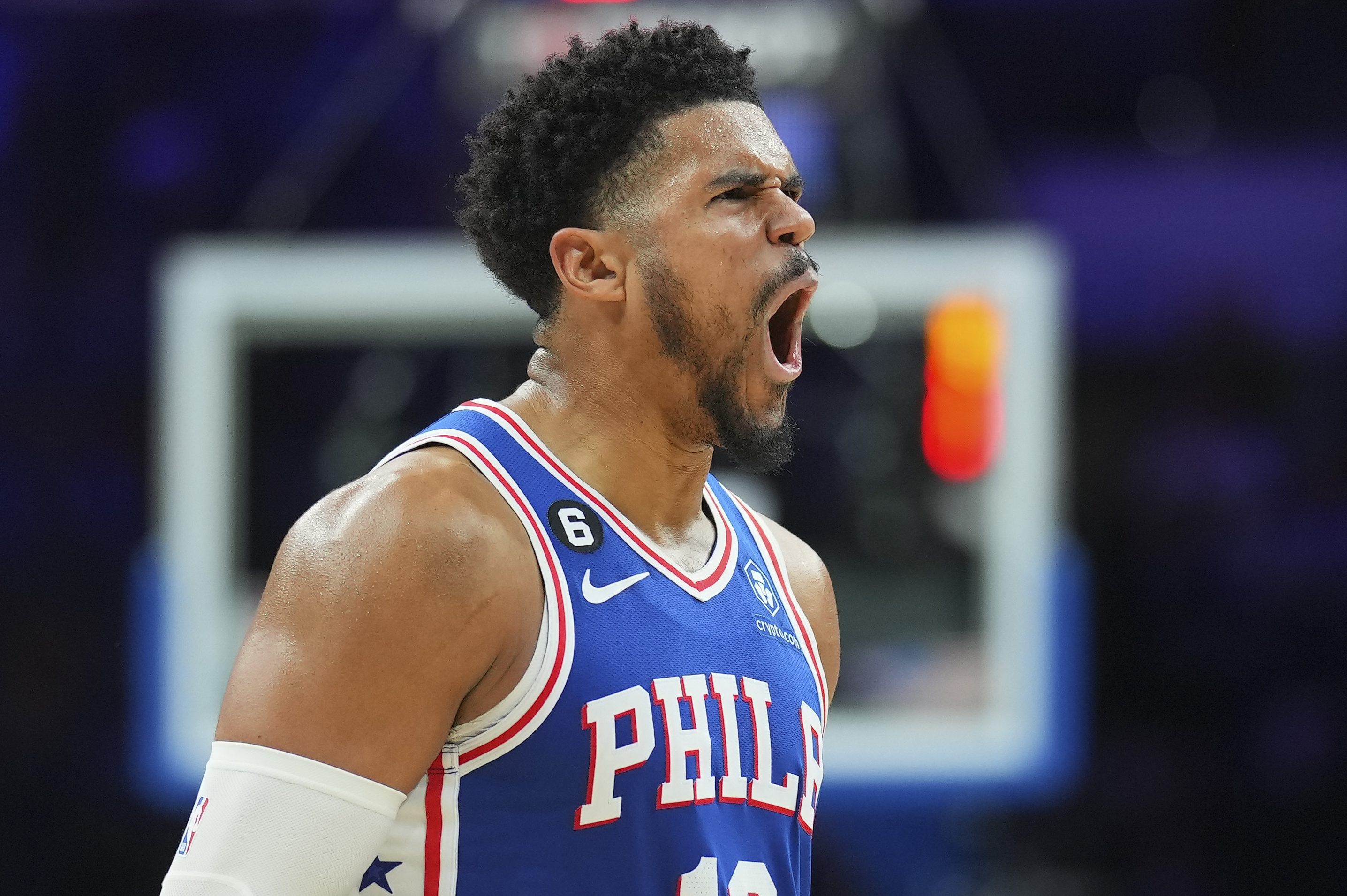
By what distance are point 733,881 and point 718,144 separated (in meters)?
0.98

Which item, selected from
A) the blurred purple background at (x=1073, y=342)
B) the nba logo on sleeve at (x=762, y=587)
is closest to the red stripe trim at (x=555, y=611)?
the nba logo on sleeve at (x=762, y=587)

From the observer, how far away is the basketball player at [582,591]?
1.72 meters

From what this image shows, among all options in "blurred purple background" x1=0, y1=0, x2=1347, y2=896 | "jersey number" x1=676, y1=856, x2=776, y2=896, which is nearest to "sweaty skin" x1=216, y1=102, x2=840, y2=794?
"jersey number" x1=676, y1=856, x2=776, y2=896

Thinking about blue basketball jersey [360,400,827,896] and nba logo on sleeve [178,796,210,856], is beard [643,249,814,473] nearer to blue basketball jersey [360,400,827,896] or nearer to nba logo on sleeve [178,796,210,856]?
blue basketball jersey [360,400,827,896]

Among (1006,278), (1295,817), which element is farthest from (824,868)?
(1006,278)

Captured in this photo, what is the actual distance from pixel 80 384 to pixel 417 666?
4661 millimetres

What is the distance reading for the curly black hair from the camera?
6.90 feet

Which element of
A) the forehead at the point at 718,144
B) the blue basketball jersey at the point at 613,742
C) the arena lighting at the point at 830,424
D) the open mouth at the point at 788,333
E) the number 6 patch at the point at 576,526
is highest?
the arena lighting at the point at 830,424

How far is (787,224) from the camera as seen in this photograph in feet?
6.84

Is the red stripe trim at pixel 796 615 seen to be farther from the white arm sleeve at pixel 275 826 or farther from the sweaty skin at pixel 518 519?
the white arm sleeve at pixel 275 826

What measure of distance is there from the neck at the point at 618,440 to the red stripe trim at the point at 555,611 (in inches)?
5.7

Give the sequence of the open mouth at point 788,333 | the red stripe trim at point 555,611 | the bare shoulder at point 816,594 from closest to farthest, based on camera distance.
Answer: the red stripe trim at point 555,611 → the open mouth at point 788,333 → the bare shoulder at point 816,594

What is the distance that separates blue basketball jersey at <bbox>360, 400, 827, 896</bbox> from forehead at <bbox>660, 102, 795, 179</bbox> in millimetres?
428

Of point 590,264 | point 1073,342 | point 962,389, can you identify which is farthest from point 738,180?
point 1073,342
